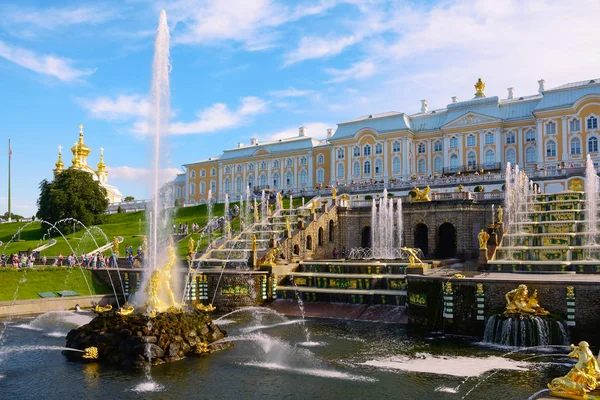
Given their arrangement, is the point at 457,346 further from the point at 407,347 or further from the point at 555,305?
the point at 555,305

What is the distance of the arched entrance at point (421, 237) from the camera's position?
38188 millimetres

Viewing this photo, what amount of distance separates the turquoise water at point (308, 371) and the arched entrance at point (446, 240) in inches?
778

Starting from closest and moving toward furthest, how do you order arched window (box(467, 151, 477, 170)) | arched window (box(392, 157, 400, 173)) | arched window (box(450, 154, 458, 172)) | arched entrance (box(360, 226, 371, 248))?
arched entrance (box(360, 226, 371, 248)), arched window (box(467, 151, 477, 170)), arched window (box(450, 154, 458, 172)), arched window (box(392, 157, 400, 173))

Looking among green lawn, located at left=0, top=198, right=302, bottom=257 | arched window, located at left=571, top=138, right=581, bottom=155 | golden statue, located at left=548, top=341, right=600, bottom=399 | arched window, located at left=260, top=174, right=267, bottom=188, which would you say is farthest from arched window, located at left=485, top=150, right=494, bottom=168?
golden statue, located at left=548, top=341, right=600, bottom=399

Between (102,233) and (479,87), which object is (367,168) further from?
(102,233)

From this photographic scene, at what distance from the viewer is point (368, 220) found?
130ft

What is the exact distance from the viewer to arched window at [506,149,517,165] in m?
58.4

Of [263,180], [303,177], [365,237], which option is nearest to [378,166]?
[303,177]

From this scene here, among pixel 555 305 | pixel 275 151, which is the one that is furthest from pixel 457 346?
pixel 275 151

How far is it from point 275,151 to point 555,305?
6387 cm

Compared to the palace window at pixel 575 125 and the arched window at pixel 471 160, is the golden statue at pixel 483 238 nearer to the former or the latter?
the palace window at pixel 575 125

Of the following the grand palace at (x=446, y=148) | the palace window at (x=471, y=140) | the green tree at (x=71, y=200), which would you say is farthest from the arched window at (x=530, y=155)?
the green tree at (x=71, y=200)

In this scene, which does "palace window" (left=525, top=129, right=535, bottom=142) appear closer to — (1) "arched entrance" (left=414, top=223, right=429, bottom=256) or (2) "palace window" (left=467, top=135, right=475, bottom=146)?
(2) "palace window" (left=467, top=135, right=475, bottom=146)

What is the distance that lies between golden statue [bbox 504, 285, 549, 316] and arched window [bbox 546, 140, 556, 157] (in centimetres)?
4260
